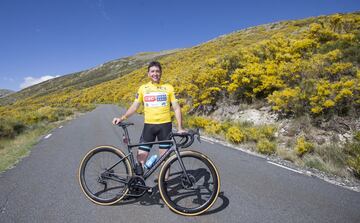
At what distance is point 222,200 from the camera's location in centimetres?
415

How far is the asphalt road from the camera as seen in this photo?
3.62 m

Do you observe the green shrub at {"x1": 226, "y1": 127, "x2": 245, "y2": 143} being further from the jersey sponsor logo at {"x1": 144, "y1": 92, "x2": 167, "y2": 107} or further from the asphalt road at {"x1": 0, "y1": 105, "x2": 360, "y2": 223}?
the jersey sponsor logo at {"x1": 144, "y1": 92, "x2": 167, "y2": 107}

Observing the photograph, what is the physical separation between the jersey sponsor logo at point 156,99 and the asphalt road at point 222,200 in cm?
154

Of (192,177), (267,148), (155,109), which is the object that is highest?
(155,109)

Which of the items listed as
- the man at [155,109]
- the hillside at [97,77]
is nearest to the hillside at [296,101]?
the man at [155,109]

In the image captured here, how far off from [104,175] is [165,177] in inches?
44.0

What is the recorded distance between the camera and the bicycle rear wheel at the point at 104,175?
159 inches

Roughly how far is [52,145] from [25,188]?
470 cm

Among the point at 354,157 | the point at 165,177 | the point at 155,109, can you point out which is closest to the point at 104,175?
the point at 165,177

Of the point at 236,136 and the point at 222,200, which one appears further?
the point at 236,136

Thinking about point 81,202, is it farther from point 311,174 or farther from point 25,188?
point 311,174

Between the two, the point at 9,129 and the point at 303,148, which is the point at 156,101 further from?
the point at 9,129

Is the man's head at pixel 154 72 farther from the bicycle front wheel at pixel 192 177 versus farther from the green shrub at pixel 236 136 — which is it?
the green shrub at pixel 236 136

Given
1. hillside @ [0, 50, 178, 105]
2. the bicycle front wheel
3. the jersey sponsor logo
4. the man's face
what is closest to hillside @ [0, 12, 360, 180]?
the bicycle front wheel
